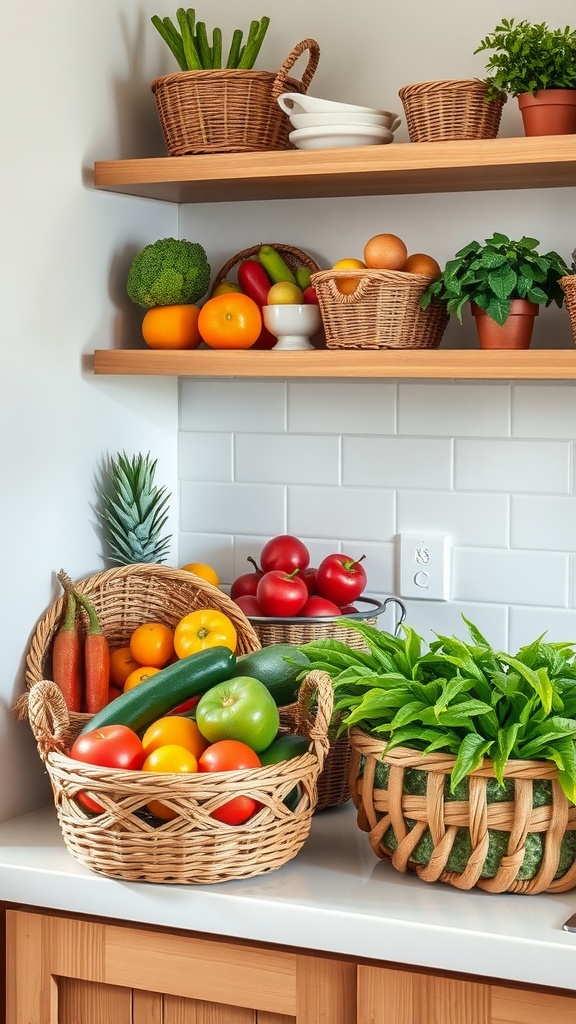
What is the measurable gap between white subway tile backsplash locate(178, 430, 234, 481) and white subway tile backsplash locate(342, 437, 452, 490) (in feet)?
0.73

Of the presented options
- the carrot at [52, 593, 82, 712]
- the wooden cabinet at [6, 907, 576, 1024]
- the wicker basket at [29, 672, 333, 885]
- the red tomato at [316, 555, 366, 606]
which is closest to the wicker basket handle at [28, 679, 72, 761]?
the wicker basket at [29, 672, 333, 885]

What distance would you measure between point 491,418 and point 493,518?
0.16 metres

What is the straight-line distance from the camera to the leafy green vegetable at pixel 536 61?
1582 millimetres

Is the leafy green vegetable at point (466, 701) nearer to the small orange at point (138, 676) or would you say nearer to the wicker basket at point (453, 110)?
the small orange at point (138, 676)

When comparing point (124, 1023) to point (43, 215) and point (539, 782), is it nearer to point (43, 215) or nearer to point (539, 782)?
point (539, 782)

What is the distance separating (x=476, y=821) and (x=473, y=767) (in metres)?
0.07

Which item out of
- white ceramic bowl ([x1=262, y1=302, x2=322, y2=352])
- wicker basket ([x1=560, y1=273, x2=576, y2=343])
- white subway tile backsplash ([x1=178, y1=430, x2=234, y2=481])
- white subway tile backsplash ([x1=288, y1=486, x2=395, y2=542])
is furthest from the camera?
white subway tile backsplash ([x1=178, y1=430, x2=234, y2=481])

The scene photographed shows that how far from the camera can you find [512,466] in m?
1.90

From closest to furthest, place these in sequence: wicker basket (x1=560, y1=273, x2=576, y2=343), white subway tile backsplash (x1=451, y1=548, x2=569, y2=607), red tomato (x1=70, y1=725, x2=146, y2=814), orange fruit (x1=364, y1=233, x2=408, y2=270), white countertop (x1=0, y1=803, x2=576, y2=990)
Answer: white countertop (x1=0, y1=803, x2=576, y2=990)
red tomato (x1=70, y1=725, x2=146, y2=814)
wicker basket (x1=560, y1=273, x2=576, y2=343)
orange fruit (x1=364, y1=233, x2=408, y2=270)
white subway tile backsplash (x1=451, y1=548, x2=569, y2=607)

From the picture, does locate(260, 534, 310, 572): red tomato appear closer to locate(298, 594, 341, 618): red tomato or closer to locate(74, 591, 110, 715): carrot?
locate(298, 594, 341, 618): red tomato

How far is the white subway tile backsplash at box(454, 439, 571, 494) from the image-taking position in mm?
1872

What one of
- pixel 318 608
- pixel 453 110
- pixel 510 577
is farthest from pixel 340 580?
pixel 453 110

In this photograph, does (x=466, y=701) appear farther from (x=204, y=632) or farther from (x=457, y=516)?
(x=457, y=516)

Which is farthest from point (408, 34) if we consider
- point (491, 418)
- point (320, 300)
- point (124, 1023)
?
point (124, 1023)
